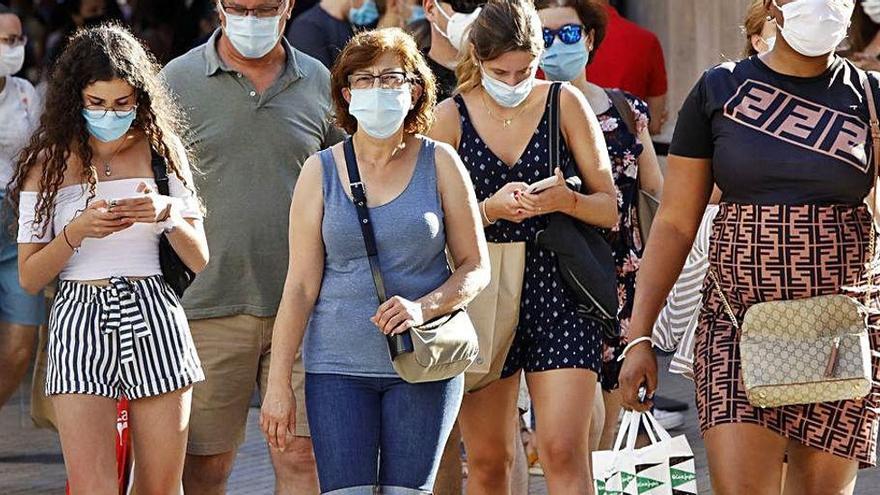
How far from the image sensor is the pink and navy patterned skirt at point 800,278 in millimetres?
4461

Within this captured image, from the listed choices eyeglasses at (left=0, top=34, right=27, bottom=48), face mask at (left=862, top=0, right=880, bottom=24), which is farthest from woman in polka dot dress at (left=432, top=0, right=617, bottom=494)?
eyeglasses at (left=0, top=34, right=27, bottom=48)

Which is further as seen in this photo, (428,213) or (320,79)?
(320,79)

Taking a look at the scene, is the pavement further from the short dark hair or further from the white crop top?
the white crop top

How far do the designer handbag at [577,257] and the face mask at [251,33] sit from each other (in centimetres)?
103

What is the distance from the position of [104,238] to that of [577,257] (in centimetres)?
147

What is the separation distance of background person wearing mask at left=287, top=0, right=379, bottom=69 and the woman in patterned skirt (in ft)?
13.0

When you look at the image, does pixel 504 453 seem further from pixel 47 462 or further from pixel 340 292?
pixel 47 462

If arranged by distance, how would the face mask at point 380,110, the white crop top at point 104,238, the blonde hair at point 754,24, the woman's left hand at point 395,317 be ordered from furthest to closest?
1. the blonde hair at point 754,24
2. the white crop top at point 104,238
3. the face mask at point 380,110
4. the woman's left hand at point 395,317

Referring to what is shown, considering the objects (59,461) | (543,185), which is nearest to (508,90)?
(543,185)

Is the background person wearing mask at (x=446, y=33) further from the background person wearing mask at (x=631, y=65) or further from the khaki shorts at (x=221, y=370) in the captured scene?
the background person wearing mask at (x=631, y=65)

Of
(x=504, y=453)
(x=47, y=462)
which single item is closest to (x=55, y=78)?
(x=504, y=453)

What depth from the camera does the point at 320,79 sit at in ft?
20.2

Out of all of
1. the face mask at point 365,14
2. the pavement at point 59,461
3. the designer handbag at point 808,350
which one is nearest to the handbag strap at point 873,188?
the designer handbag at point 808,350

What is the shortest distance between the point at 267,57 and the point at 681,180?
1.93 metres
